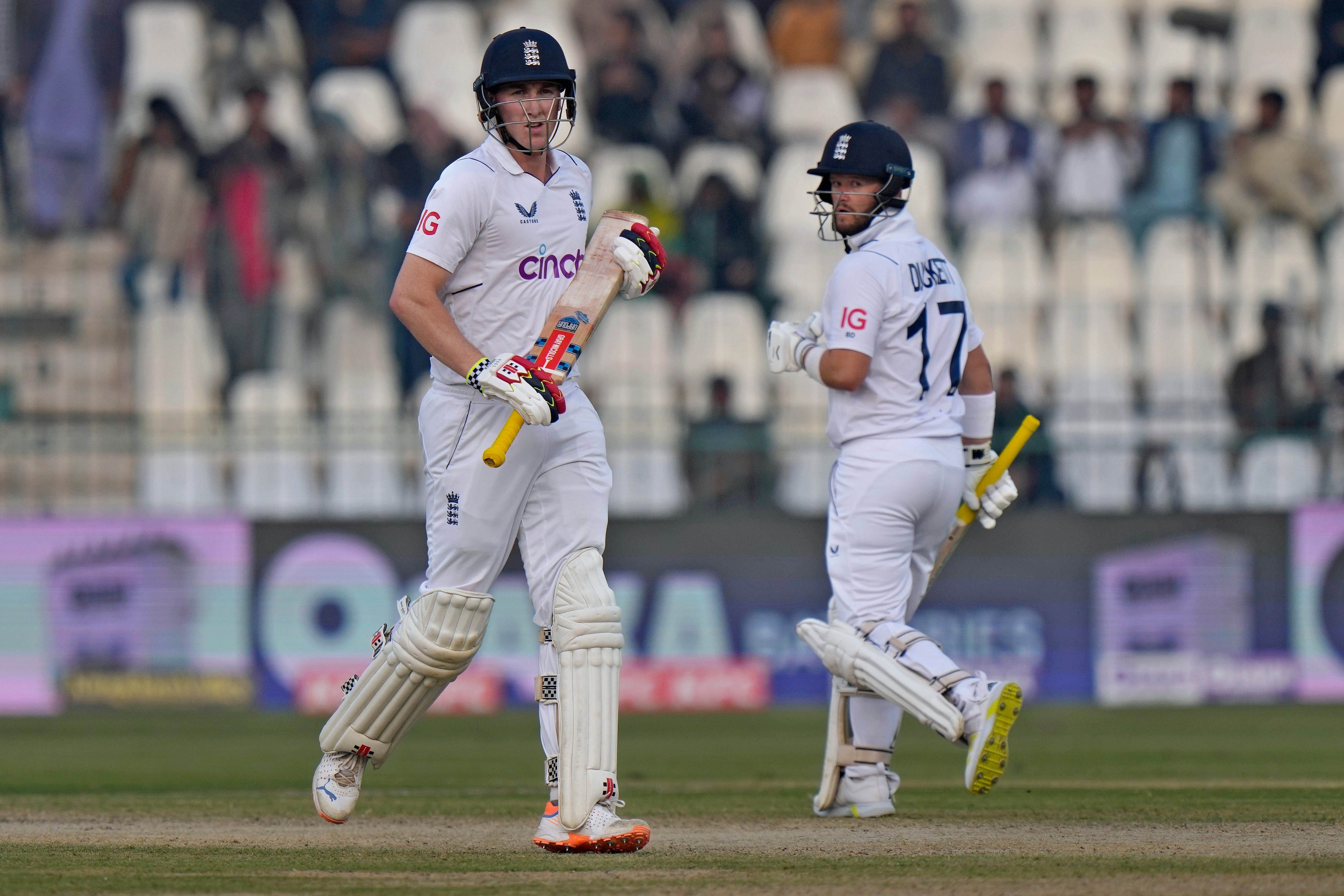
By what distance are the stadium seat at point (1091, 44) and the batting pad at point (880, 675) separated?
385 inches

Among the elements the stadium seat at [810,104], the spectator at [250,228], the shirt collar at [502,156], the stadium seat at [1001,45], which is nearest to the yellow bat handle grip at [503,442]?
the shirt collar at [502,156]

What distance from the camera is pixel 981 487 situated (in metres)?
6.29

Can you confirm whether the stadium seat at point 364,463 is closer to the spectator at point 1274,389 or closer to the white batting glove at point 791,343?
the spectator at point 1274,389

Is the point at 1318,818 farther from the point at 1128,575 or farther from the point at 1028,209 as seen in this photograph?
the point at 1028,209

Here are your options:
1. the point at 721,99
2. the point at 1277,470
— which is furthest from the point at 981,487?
the point at 721,99

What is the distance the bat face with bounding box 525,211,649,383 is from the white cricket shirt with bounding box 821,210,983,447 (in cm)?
88

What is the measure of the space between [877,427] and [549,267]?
1345 mm

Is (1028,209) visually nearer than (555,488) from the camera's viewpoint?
No

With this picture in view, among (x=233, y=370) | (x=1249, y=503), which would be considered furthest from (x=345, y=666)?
(x=1249, y=503)

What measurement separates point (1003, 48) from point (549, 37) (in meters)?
10.8

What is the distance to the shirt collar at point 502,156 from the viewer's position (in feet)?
17.0

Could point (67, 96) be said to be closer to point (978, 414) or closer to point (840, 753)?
point (978, 414)

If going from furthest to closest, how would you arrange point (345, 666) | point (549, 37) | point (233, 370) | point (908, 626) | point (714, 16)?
point (714, 16) → point (233, 370) → point (345, 666) → point (908, 626) → point (549, 37)

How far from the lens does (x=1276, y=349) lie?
1244 cm
